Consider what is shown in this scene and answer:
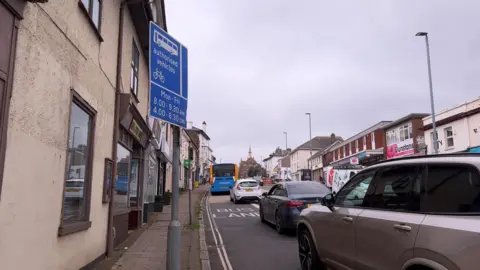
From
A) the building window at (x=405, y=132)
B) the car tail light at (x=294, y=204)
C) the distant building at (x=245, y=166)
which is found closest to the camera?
the car tail light at (x=294, y=204)

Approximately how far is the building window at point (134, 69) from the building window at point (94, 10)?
331cm

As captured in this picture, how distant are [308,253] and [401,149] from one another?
1283 inches


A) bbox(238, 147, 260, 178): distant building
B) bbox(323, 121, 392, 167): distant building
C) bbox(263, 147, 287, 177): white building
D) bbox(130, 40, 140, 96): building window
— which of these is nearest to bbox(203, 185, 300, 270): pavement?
bbox(130, 40, 140, 96): building window

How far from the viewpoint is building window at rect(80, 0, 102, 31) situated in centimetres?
644

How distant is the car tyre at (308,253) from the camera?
6.16 metres

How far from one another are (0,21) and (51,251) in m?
2.88

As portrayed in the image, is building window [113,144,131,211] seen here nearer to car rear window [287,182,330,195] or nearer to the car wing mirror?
car rear window [287,182,330,195]

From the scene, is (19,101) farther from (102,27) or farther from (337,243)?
(337,243)

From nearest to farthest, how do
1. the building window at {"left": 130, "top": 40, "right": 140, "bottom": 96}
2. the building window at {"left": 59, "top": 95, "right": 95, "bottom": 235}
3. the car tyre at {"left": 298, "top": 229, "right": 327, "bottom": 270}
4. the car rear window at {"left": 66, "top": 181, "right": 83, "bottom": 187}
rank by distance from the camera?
the building window at {"left": 59, "top": 95, "right": 95, "bottom": 235} < the car rear window at {"left": 66, "top": 181, "right": 83, "bottom": 187} < the car tyre at {"left": 298, "top": 229, "right": 327, "bottom": 270} < the building window at {"left": 130, "top": 40, "right": 140, "bottom": 96}

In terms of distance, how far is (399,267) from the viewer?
3977 millimetres

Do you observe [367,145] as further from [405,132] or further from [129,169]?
[129,169]

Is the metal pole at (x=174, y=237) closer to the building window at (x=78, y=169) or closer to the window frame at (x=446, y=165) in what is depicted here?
the building window at (x=78, y=169)

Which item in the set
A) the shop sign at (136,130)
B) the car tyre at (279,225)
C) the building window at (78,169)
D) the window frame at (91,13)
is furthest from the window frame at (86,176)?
the car tyre at (279,225)

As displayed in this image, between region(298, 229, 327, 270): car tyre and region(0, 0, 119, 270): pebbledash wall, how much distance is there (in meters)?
3.53
